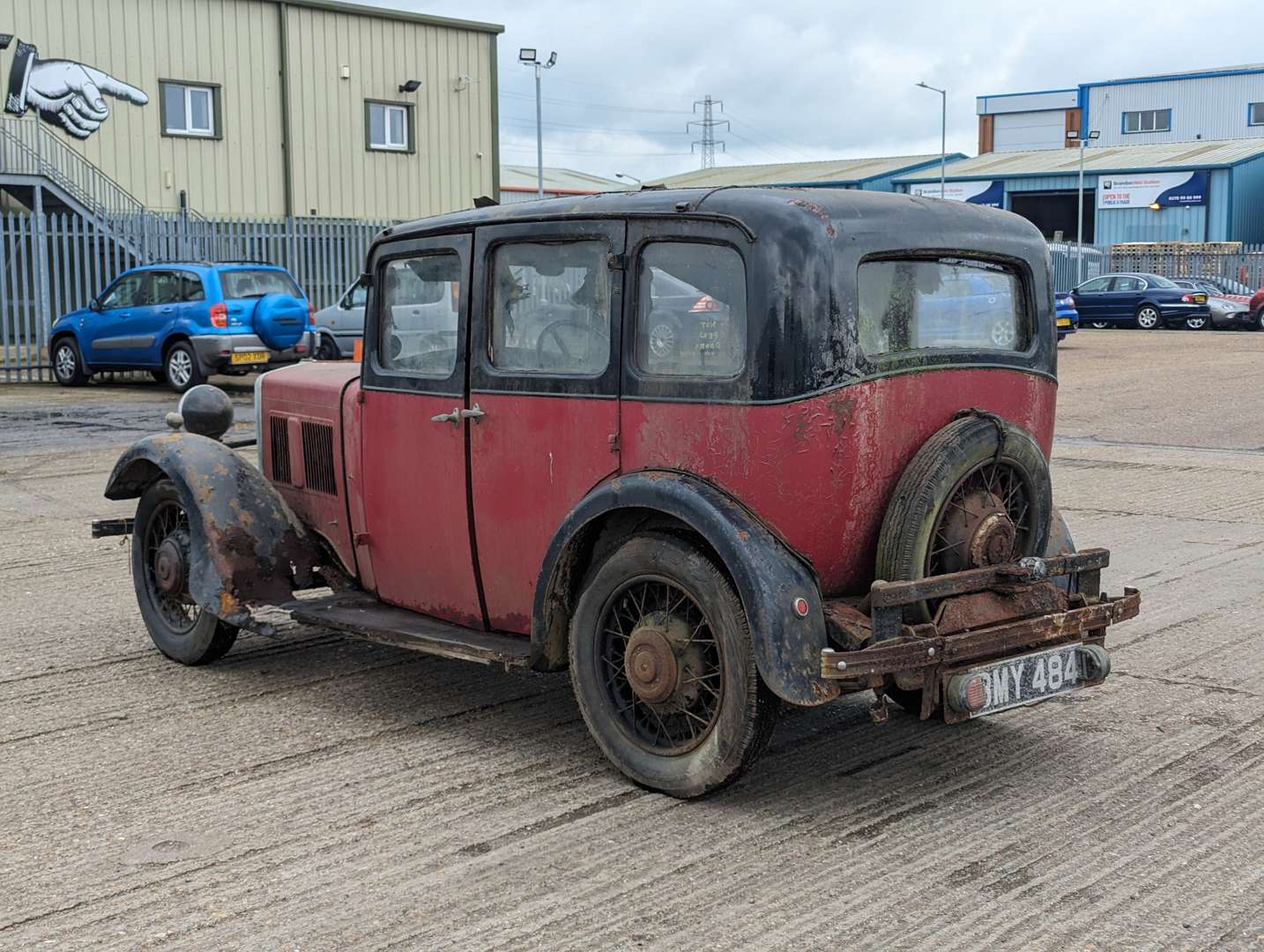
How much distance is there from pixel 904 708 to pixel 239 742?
2385 mm

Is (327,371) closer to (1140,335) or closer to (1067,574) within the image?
(1067,574)

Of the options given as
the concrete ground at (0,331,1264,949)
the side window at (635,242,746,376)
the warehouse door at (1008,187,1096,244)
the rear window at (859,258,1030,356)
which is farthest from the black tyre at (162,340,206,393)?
the warehouse door at (1008,187,1096,244)

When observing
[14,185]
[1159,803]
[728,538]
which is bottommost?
[1159,803]

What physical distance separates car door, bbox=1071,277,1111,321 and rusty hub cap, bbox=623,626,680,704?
105 feet

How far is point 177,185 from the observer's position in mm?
29703

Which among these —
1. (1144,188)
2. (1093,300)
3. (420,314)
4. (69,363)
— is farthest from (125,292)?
(1144,188)

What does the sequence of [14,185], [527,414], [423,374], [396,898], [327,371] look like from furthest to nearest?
[14,185]
[327,371]
[423,374]
[527,414]
[396,898]

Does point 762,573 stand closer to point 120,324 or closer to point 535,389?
point 535,389

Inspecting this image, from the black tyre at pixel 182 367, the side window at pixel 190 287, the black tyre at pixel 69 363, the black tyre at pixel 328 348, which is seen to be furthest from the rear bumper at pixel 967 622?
the black tyre at pixel 69 363

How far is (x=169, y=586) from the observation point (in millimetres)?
5969

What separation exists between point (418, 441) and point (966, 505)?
6.58 feet

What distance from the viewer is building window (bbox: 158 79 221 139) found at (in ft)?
96.4

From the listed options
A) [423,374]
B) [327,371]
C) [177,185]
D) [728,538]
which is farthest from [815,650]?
[177,185]

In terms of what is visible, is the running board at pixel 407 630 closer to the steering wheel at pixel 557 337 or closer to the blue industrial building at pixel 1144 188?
the steering wheel at pixel 557 337
